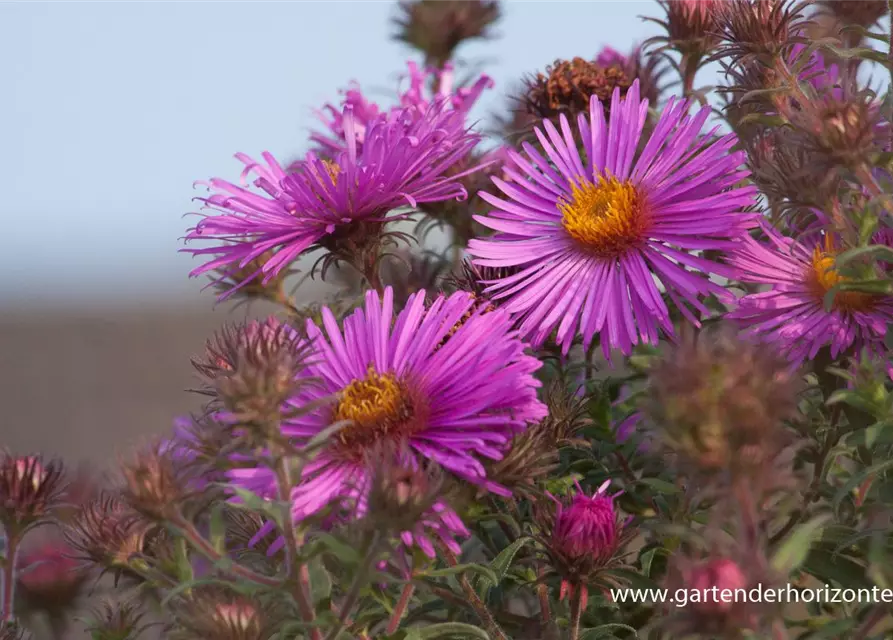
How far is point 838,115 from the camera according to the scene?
92 cm

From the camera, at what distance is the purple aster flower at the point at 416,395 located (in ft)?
3.08

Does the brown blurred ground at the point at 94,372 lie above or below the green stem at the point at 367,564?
below

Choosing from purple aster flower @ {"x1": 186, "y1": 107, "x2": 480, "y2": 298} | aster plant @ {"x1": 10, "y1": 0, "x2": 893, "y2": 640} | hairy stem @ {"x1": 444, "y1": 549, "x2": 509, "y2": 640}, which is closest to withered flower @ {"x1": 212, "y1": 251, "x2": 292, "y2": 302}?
aster plant @ {"x1": 10, "y1": 0, "x2": 893, "y2": 640}

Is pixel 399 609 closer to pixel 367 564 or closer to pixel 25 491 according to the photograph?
pixel 367 564

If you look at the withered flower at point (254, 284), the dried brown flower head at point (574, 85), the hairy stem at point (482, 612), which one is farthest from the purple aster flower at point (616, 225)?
the withered flower at point (254, 284)

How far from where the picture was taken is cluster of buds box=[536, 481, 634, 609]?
3.24 feet

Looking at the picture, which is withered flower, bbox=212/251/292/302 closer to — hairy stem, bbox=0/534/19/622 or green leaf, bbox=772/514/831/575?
hairy stem, bbox=0/534/19/622

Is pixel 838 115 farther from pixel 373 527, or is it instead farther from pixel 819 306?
pixel 373 527

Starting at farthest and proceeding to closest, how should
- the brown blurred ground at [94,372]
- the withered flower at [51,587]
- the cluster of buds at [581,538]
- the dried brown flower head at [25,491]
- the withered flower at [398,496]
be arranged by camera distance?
the brown blurred ground at [94,372] → the withered flower at [51,587] → the dried brown flower head at [25,491] → the cluster of buds at [581,538] → the withered flower at [398,496]

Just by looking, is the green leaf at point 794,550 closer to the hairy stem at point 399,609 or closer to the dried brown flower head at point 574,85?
the hairy stem at point 399,609

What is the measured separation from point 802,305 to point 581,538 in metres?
0.34

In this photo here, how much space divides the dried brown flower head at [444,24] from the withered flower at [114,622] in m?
1.07

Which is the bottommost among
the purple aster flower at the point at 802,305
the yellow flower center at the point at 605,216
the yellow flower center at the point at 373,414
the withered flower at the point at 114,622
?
the withered flower at the point at 114,622

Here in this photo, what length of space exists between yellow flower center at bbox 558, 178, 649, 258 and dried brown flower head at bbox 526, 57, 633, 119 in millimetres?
169
